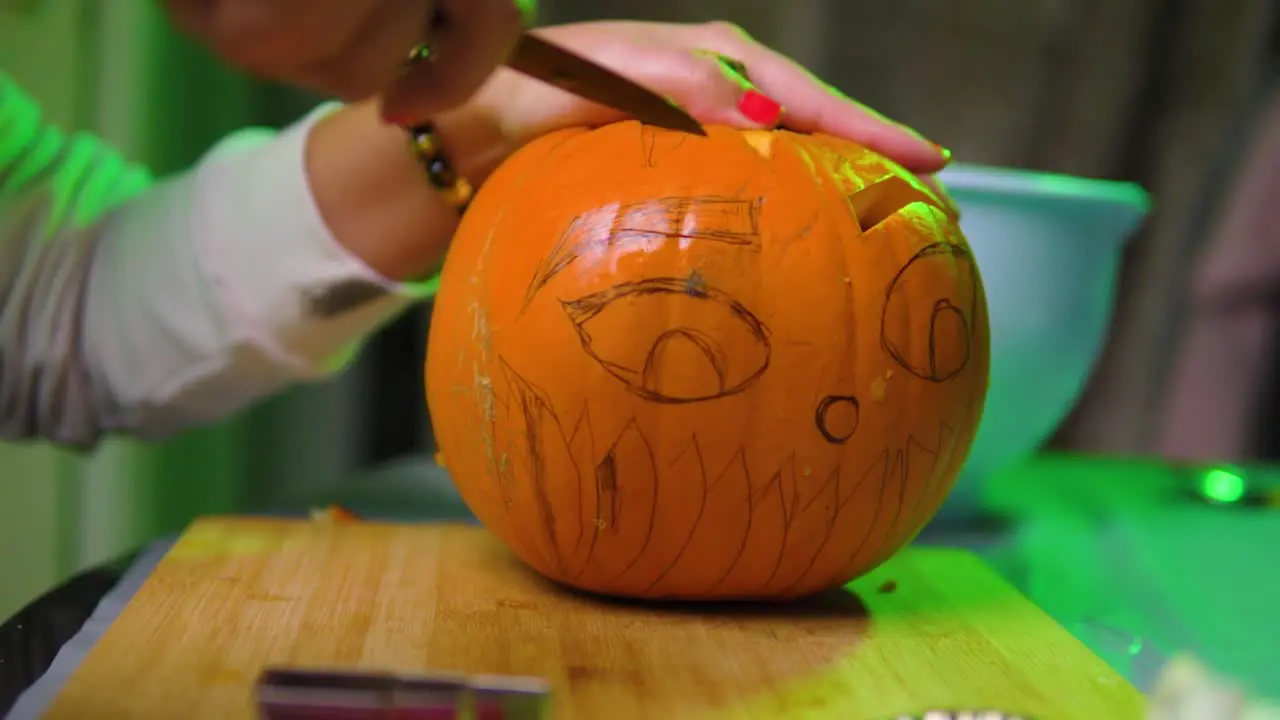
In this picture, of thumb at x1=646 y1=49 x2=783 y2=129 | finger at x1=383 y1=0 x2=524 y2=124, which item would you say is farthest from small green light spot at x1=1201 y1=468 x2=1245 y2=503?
finger at x1=383 y1=0 x2=524 y2=124

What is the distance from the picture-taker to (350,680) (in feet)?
1.47

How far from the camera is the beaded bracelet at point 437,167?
2.93ft

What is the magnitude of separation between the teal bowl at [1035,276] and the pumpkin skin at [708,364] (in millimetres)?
271

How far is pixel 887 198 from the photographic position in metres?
0.73

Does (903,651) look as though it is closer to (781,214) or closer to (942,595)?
(942,595)

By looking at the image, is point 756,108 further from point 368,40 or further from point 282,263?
point 282,263

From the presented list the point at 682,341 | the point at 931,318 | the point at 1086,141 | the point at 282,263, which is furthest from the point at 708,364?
the point at 1086,141

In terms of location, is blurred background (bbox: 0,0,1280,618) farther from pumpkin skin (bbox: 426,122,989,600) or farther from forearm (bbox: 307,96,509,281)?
pumpkin skin (bbox: 426,122,989,600)

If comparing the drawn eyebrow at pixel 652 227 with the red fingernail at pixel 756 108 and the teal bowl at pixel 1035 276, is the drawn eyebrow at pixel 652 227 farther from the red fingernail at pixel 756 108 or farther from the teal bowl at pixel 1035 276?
the teal bowl at pixel 1035 276

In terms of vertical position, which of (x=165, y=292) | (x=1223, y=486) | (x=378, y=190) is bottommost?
(x=1223, y=486)

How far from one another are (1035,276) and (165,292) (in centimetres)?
75

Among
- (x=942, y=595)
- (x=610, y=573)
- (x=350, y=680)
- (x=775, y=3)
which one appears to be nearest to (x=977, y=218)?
(x=942, y=595)

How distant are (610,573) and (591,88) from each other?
305 millimetres

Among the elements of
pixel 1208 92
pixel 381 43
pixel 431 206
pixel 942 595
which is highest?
pixel 1208 92
